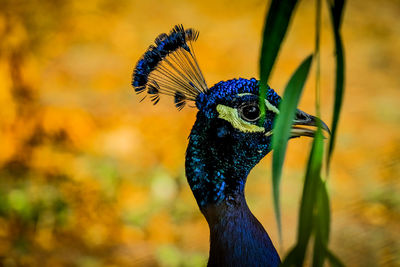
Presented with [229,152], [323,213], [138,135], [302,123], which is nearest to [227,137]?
[229,152]

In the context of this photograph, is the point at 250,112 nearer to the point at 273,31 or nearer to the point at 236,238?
the point at 236,238

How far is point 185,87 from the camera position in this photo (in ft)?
3.90

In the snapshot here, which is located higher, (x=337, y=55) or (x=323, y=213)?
(x=337, y=55)

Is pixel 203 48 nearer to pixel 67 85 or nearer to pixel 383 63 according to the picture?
pixel 67 85

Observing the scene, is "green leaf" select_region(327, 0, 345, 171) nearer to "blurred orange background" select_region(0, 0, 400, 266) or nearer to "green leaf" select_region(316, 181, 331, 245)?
"green leaf" select_region(316, 181, 331, 245)

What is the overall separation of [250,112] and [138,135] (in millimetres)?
2309

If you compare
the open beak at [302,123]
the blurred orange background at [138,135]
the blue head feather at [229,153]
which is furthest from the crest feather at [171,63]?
the blurred orange background at [138,135]

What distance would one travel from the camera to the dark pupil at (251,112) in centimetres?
109

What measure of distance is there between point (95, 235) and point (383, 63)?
87.6 inches

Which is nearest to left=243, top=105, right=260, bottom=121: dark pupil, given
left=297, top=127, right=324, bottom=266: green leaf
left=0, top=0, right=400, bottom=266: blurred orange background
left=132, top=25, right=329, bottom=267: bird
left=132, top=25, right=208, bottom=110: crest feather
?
left=132, top=25, right=329, bottom=267: bird

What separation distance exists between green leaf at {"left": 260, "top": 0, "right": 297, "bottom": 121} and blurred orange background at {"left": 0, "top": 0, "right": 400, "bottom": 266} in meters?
1.89

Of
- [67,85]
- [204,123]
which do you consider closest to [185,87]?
[204,123]

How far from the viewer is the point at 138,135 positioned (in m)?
3.35

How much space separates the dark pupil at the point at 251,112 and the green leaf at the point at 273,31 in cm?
49
